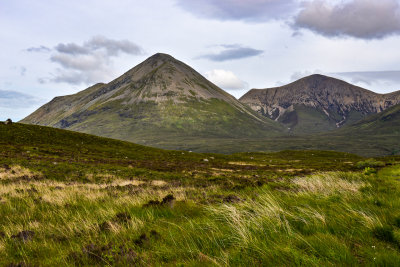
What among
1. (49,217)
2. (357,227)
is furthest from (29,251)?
(357,227)

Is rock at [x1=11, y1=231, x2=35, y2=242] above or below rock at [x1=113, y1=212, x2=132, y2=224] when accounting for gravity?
above

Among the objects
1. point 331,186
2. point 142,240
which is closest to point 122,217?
point 142,240

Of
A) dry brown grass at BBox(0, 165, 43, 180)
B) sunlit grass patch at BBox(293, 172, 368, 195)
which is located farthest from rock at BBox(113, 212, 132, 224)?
Result: dry brown grass at BBox(0, 165, 43, 180)

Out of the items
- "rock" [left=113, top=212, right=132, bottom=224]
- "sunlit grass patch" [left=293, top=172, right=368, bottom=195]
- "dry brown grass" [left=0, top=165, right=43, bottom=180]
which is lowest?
"sunlit grass patch" [left=293, top=172, right=368, bottom=195]

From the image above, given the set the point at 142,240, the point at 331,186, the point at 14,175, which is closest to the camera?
the point at 142,240

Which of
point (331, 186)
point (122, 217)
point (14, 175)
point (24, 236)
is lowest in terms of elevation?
point (331, 186)

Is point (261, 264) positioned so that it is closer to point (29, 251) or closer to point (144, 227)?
point (144, 227)

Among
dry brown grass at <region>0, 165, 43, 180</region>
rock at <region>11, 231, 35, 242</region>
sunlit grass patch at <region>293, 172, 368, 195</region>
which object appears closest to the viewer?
rock at <region>11, 231, 35, 242</region>

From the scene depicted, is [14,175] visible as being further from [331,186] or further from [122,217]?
[331,186]

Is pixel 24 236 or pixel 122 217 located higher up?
pixel 24 236

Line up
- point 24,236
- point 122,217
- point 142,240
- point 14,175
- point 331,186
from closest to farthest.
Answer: point 142,240, point 24,236, point 122,217, point 331,186, point 14,175

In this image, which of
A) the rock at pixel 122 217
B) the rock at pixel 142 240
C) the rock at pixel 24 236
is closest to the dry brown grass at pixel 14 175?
the rock at pixel 24 236

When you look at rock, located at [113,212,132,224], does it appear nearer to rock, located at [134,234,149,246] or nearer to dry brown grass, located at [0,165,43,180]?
rock, located at [134,234,149,246]

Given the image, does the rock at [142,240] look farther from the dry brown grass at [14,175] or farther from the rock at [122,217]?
the dry brown grass at [14,175]
